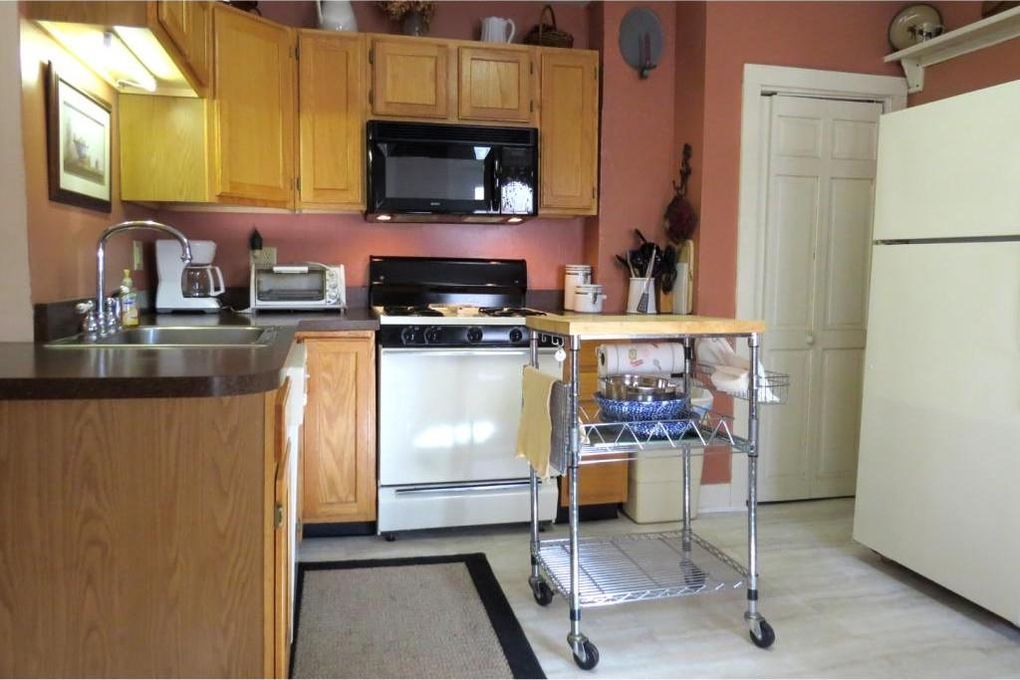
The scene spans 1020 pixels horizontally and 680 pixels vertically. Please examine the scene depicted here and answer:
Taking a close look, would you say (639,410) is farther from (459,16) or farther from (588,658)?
(459,16)

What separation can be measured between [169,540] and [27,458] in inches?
10.7

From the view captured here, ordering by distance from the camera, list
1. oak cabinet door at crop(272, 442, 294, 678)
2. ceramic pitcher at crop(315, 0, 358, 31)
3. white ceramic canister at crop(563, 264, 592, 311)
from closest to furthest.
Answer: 1. oak cabinet door at crop(272, 442, 294, 678)
2. ceramic pitcher at crop(315, 0, 358, 31)
3. white ceramic canister at crop(563, 264, 592, 311)

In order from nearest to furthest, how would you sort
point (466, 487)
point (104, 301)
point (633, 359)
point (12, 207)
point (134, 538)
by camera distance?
1. point (134, 538)
2. point (12, 207)
3. point (104, 301)
4. point (633, 359)
5. point (466, 487)

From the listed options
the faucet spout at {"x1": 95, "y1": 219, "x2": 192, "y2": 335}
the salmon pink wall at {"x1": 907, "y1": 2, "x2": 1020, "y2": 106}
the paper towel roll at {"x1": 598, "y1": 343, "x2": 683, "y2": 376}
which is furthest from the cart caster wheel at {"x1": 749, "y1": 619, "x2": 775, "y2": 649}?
the salmon pink wall at {"x1": 907, "y1": 2, "x2": 1020, "y2": 106}

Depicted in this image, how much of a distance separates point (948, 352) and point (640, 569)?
1225 mm

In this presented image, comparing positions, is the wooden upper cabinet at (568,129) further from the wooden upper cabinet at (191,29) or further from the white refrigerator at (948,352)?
the wooden upper cabinet at (191,29)

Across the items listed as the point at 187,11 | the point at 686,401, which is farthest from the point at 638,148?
the point at 187,11

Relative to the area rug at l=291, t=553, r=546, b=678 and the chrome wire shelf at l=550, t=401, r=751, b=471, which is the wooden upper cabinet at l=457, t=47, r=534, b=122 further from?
the area rug at l=291, t=553, r=546, b=678

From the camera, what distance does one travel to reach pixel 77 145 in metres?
2.26

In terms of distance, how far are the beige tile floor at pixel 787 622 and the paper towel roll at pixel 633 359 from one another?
30.6 inches

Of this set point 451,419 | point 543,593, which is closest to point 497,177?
point 451,419

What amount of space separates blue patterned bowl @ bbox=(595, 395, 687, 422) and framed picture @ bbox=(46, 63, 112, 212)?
1.69 meters

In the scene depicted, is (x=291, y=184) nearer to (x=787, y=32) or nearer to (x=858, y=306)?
(x=787, y=32)

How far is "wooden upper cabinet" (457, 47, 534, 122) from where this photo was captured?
10.7 feet
